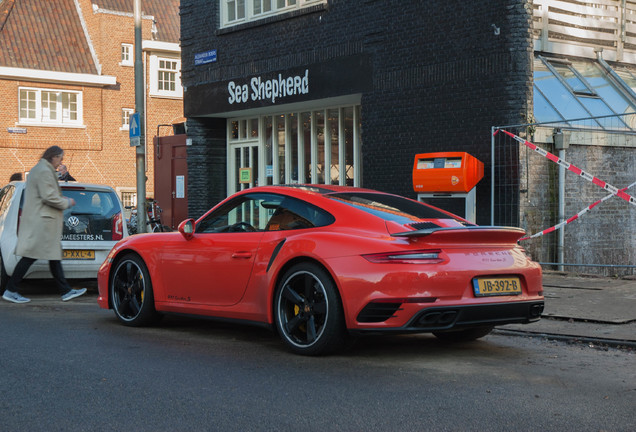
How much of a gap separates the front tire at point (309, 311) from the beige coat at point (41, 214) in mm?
4573

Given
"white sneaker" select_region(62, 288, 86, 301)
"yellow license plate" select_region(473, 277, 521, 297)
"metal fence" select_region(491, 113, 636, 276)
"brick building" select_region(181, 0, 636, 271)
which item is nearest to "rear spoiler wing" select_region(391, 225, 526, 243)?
"yellow license plate" select_region(473, 277, 521, 297)

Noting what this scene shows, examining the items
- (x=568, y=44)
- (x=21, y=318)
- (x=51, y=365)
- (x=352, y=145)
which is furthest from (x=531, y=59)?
(x=51, y=365)

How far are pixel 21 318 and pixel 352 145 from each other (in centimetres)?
Result: 875

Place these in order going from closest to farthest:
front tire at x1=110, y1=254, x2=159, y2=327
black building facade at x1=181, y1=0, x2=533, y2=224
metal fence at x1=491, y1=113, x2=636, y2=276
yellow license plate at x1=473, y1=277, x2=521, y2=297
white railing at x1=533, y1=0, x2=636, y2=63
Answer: yellow license plate at x1=473, y1=277, x2=521, y2=297 < front tire at x1=110, y1=254, x2=159, y2=327 < metal fence at x1=491, y1=113, x2=636, y2=276 < black building facade at x1=181, y1=0, x2=533, y2=224 < white railing at x1=533, y1=0, x2=636, y2=63

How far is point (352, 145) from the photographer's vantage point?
1577 cm

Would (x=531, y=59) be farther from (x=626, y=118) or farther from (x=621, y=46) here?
(x=621, y=46)

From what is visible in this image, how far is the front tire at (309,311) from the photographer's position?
19.0 feet

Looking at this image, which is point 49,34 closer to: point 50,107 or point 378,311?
point 50,107

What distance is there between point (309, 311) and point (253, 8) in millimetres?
12448

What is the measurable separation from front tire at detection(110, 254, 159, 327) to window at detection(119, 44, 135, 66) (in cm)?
2901

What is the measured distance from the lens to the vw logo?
1080 centimetres

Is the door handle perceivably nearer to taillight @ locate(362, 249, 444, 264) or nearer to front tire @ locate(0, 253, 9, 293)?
taillight @ locate(362, 249, 444, 264)

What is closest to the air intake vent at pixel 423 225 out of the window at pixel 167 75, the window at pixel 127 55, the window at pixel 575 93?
the window at pixel 575 93

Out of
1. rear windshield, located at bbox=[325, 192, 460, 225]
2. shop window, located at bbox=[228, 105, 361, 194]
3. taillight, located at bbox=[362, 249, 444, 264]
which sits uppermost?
shop window, located at bbox=[228, 105, 361, 194]
